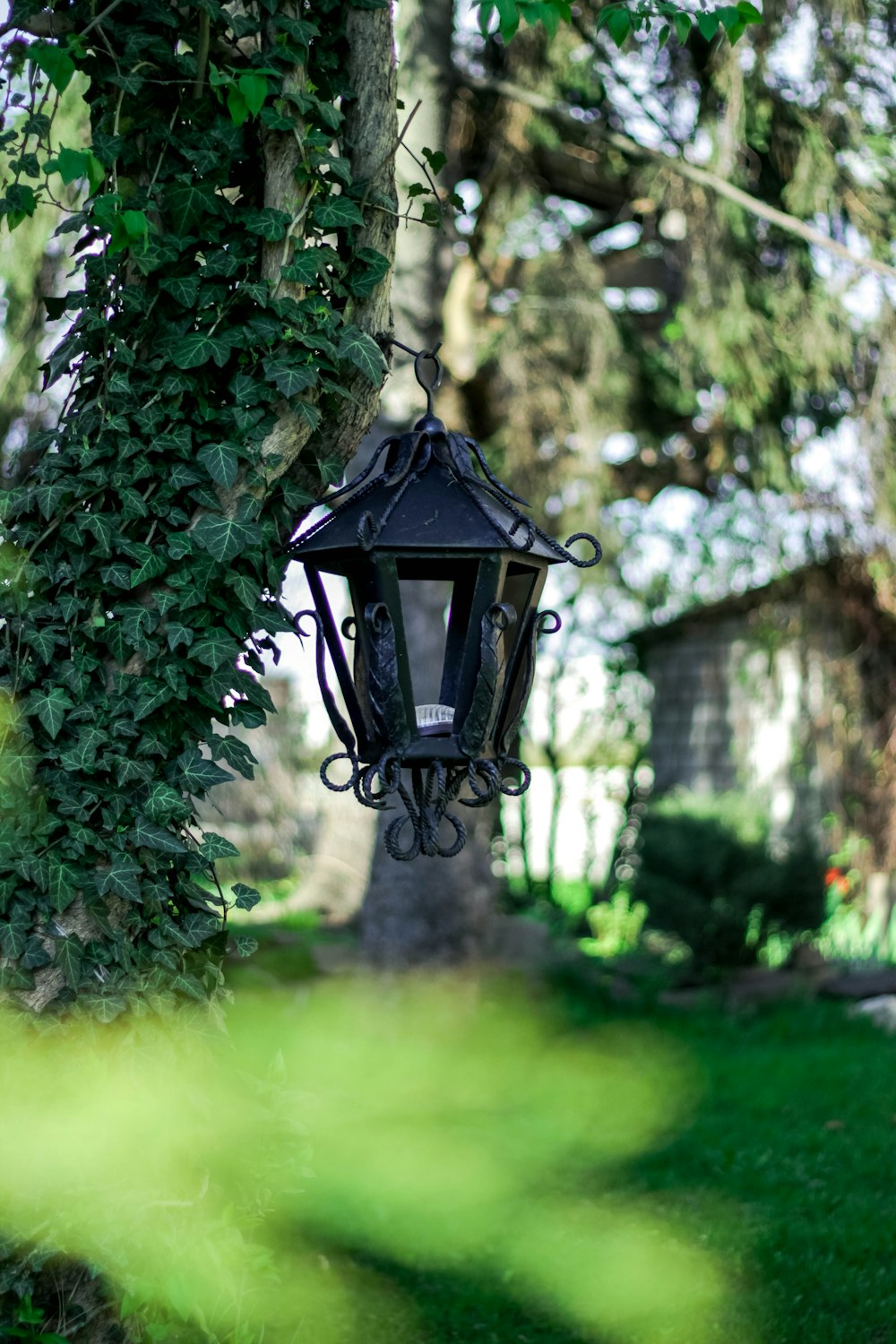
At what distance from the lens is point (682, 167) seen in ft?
22.2

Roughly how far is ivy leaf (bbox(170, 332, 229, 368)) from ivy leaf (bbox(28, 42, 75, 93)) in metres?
0.48

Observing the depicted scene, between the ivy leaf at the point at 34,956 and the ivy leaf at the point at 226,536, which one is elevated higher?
the ivy leaf at the point at 226,536

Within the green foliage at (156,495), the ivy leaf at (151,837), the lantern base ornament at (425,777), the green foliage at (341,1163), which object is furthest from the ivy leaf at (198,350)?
the green foliage at (341,1163)

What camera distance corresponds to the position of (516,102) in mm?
7645

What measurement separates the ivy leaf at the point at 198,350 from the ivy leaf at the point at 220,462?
16 cm

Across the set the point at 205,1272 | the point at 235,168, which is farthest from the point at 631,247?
the point at 205,1272

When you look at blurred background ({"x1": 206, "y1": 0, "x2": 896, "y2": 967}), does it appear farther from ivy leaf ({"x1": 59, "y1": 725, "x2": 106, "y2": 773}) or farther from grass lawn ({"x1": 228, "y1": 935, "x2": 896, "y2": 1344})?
ivy leaf ({"x1": 59, "y1": 725, "x2": 106, "y2": 773})

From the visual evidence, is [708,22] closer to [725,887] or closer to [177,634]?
[177,634]

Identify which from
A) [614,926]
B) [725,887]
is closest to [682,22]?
[725,887]

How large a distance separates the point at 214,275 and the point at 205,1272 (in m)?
1.91

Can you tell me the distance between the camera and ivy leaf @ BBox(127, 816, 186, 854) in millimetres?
2354

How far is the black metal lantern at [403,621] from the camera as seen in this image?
7.43 feet

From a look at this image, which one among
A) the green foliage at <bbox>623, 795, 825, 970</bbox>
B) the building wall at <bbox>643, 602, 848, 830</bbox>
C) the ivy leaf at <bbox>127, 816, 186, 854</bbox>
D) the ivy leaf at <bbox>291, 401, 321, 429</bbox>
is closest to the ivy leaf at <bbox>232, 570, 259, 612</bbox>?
the ivy leaf at <bbox>291, 401, 321, 429</bbox>

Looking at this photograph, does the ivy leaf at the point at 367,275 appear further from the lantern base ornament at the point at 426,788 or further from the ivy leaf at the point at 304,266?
the lantern base ornament at the point at 426,788
